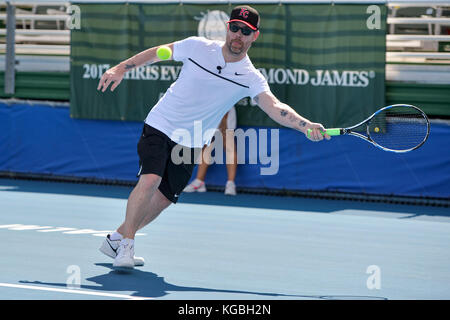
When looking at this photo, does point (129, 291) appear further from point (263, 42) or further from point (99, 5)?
point (99, 5)

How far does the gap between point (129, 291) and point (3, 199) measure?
18.3 ft

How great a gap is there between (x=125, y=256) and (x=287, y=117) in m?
1.52

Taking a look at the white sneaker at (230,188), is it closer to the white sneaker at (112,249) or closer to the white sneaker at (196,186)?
the white sneaker at (196,186)

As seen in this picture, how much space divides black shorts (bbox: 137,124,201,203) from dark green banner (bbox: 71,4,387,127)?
5073 millimetres

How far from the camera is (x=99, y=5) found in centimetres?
1290

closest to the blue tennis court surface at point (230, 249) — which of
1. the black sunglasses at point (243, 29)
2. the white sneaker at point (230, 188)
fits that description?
the white sneaker at point (230, 188)

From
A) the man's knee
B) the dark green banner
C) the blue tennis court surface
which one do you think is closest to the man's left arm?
the man's knee

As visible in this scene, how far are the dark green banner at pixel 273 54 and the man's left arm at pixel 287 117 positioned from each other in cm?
499

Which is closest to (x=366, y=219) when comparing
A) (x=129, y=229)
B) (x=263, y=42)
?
(x=263, y=42)

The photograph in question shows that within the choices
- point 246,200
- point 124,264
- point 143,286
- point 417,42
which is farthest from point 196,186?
point 143,286

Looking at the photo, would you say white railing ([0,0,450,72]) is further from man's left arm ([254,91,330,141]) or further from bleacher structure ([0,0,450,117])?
man's left arm ([254,91,330,141])

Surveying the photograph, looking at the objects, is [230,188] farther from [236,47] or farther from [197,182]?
[236,47]

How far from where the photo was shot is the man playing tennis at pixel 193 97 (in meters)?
6.68

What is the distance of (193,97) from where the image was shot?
6.78 m
